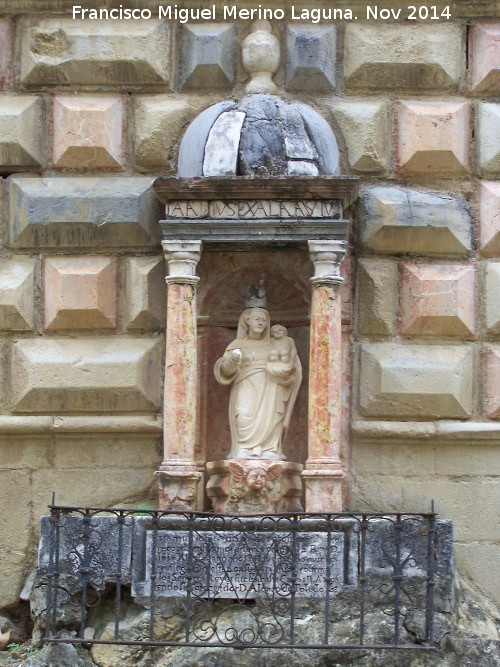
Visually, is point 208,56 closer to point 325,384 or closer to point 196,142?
point 196,142

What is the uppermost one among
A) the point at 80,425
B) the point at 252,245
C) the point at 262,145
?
the point at 262,145

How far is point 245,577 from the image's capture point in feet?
28.1

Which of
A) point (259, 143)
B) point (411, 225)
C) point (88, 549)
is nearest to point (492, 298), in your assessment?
point (411, 225)

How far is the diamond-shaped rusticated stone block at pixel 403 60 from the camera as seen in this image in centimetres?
1013

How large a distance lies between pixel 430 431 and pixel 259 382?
1.37 meters

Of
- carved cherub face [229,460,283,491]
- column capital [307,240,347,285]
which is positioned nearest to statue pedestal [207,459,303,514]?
carved cherub face [229,460,283,491]

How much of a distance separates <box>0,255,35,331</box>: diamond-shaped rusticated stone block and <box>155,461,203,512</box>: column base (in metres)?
1.73

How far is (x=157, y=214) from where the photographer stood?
32.7ft

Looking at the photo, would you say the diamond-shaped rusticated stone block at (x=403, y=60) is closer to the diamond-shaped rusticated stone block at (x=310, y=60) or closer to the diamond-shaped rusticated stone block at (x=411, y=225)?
the diamond-shaped rusticated stone block at (x=310, y=60)

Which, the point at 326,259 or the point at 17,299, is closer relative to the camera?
the point at 326,259

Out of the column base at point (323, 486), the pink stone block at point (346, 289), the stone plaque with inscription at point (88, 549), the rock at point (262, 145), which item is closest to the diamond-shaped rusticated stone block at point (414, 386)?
the pink stone block at point (346, 289)

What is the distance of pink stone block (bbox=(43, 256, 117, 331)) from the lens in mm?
9828

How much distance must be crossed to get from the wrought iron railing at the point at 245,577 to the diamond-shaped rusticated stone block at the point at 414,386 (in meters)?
1.15

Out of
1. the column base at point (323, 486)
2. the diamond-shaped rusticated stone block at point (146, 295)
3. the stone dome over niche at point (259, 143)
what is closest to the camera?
the column base at point (323, 486)
